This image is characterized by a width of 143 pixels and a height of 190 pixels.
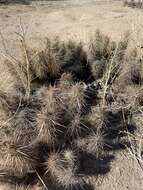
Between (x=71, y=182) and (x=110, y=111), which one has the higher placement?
(x=110, y=111)

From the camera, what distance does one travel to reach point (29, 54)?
6.95 m

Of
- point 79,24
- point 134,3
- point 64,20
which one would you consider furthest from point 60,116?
point 134,3

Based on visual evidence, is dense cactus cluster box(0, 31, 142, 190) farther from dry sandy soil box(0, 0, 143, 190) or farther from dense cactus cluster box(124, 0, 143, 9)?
dense cactus cluster box(124, 0, 143, 9)

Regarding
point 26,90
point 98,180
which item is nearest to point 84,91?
point 26,90

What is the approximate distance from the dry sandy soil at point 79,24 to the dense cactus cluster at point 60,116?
0.30 metres

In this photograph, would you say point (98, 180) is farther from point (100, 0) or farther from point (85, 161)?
point (100, 0)

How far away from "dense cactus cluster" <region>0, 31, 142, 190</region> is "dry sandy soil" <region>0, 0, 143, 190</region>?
11.7 inches

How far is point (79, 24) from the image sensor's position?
1008 cm

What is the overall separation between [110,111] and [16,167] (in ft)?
7.10

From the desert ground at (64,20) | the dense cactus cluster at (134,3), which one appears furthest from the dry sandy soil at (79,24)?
the dense cactus cluster at (134,3)

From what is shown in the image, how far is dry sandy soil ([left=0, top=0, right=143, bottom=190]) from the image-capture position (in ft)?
18.9

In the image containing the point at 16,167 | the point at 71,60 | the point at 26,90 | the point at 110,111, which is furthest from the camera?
the point at 71,60

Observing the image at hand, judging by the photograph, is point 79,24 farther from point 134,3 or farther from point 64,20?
point 134,3

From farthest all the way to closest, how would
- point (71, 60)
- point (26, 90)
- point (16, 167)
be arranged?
1. point (71, 60)
2. point (26, 90)
3. point (16, 167)
